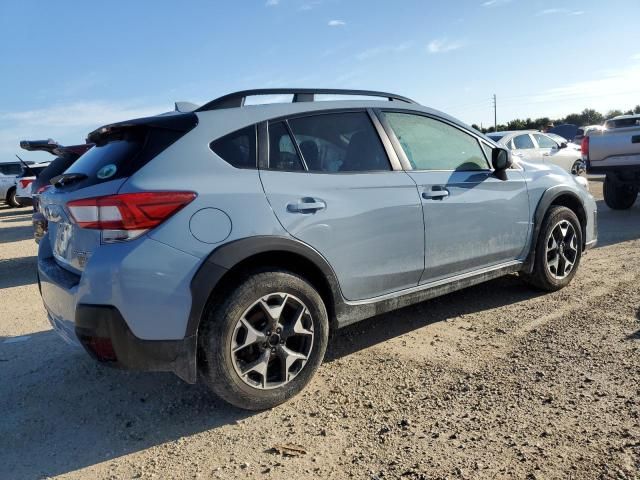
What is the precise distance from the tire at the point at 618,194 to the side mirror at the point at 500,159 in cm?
660

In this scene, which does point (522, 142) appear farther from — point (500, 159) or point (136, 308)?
point (136, 308)

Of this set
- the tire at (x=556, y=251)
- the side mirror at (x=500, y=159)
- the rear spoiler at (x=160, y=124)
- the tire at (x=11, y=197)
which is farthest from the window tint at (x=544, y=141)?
the tire at (x=11, y=197)

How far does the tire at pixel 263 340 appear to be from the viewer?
8.94 ft

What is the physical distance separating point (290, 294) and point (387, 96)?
5.80 feet

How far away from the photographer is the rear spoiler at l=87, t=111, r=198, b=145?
9.32 ft

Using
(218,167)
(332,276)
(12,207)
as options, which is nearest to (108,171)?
(218,167)

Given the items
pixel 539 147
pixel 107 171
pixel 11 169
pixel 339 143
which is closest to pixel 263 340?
pixel 107 171

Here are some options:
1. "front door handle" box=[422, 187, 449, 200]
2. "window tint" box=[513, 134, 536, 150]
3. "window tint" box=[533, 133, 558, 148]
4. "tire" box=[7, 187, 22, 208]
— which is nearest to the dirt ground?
"front door handle" box=[422, 187, 449, 200]

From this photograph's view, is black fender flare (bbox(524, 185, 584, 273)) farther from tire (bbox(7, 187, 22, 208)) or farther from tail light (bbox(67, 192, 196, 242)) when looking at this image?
tire (bbox(7, 187, 22, 208))

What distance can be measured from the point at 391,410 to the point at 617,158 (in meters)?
7.98

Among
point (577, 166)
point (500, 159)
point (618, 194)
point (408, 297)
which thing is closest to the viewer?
point (408, 297)

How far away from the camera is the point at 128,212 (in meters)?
2.54

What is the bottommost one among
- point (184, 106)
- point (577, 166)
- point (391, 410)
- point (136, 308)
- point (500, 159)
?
point (391, 410)

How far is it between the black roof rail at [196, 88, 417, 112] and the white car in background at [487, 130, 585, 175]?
8.75 metres
